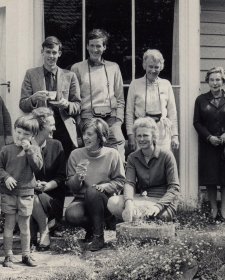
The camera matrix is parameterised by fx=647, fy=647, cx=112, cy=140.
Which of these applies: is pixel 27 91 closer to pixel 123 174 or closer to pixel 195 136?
pixel 123 174

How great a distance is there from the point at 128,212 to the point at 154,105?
1.40m

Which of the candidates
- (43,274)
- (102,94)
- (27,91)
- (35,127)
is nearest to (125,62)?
(102,94)

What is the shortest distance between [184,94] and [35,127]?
228 centimetres

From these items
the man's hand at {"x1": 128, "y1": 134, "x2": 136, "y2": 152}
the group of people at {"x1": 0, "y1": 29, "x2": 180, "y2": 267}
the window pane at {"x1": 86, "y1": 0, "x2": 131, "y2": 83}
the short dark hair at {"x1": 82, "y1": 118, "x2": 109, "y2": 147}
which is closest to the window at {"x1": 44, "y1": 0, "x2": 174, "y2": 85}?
the window pane at {"x1": 86, "y1": 0, "x2": 131, "y2": 83}

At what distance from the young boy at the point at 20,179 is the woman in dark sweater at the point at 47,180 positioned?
378mm

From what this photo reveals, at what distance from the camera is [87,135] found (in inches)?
203

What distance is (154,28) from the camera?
6629mm

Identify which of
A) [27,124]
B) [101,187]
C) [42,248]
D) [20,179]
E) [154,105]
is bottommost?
[42,248]

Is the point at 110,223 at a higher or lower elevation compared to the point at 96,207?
lower

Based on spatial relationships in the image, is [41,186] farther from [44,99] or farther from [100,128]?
[44,99]

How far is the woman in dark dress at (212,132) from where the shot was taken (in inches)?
240

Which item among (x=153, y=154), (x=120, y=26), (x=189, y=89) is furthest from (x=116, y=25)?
(x=153, y=154)

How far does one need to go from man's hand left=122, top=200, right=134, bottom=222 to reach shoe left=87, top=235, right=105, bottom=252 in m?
0.24

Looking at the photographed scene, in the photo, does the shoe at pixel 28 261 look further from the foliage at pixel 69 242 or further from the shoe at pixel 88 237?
the shoe at pixel 88 237
